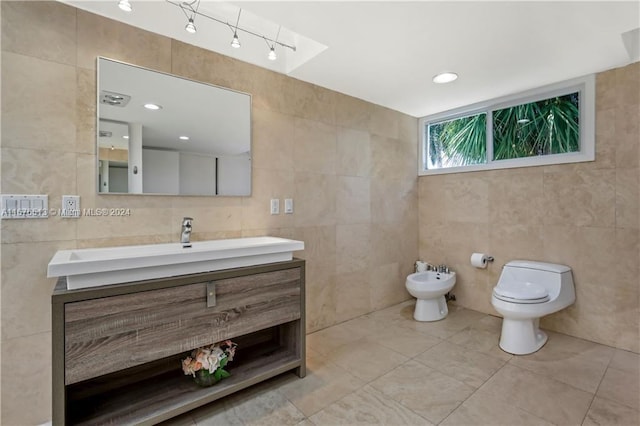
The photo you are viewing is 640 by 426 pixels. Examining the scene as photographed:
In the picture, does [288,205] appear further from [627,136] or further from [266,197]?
[627,136]

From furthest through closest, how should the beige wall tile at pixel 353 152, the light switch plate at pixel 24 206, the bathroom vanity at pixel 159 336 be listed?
the beige wall tile at pixel 353 152 → the light switch plate at pixel 24 206 → the bathroom vanity at pixel 159 336

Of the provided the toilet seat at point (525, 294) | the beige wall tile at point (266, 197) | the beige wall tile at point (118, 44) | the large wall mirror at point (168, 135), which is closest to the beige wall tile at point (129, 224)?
the large wall mirror at point (168, 135)

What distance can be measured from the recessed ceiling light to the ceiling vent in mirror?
2288 millimetres

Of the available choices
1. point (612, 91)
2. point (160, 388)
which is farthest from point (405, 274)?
point (160, 388)

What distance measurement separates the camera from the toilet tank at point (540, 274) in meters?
2.50

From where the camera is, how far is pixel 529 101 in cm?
290

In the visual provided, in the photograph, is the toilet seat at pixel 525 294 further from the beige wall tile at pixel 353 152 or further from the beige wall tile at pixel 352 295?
the beige wall tile at pixel 353 152

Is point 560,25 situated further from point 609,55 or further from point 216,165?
point 216,165

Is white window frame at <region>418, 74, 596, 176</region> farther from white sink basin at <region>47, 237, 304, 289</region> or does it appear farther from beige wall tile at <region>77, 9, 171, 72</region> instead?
beige wall tile at <region>77, 9, 171, 72</region>

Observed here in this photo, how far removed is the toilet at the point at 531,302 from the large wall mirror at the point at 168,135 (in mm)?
2165

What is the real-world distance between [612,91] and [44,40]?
12.5 feet

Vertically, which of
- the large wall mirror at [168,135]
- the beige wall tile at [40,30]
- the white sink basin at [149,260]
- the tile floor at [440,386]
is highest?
the beige wall tile at [40,30]

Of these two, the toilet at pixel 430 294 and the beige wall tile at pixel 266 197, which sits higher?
the beige wall tile at pixel 266 197

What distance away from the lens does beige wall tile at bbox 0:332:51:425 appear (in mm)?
1535
